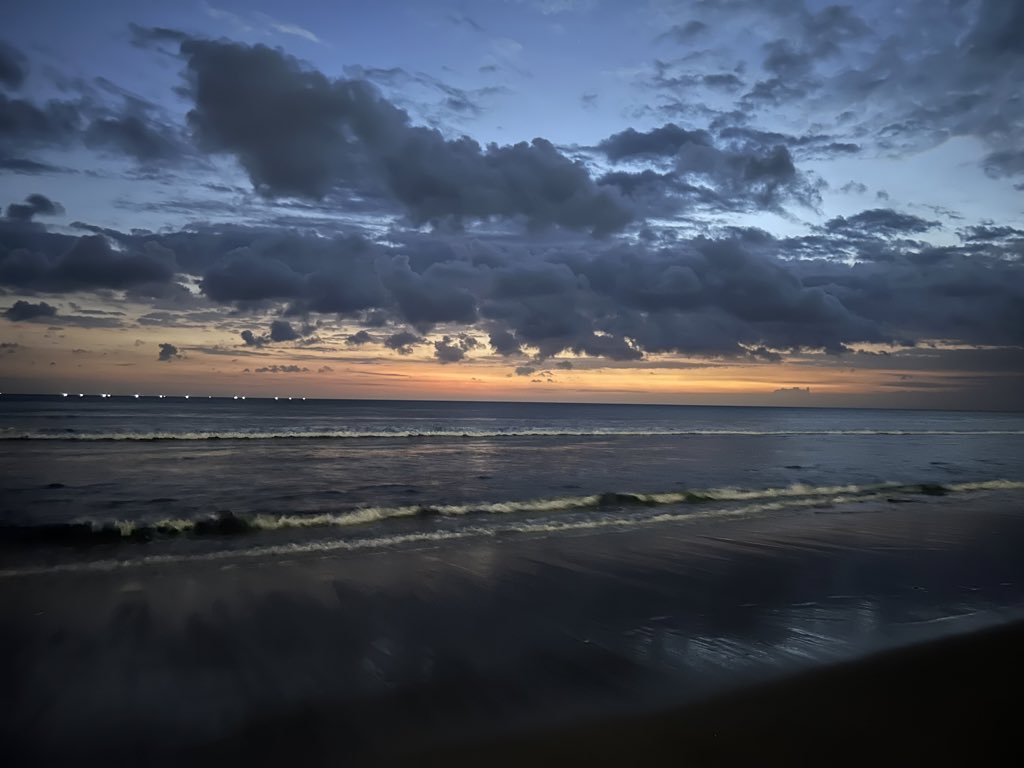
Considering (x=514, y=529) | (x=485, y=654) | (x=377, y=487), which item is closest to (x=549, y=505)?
(x=514, y=529)

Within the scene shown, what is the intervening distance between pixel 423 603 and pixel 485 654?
1686 mm

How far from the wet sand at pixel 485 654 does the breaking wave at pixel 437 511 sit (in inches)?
67.0

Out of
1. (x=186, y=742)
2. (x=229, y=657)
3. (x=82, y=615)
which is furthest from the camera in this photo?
(x=82, y=615)

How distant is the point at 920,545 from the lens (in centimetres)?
1084

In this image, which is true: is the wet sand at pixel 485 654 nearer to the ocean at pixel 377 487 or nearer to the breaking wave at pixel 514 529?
the breaking wave at pixel 514 529

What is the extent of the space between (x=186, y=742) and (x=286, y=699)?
75cm

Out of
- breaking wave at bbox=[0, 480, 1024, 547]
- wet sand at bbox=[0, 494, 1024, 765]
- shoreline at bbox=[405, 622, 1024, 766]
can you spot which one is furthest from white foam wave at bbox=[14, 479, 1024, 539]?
shoreline at bbox=[405, 622, 1024, 766]

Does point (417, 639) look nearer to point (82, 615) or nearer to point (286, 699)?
point (286, 699)

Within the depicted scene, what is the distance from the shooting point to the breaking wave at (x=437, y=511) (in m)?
10.9

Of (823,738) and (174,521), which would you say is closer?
(823,738)

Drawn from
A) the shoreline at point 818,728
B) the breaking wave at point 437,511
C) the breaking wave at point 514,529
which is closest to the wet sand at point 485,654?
the shoreline at point 818,728

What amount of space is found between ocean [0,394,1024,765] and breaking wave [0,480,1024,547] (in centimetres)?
9

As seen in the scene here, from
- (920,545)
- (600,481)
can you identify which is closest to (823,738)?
(920,545)

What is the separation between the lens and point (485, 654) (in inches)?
221
